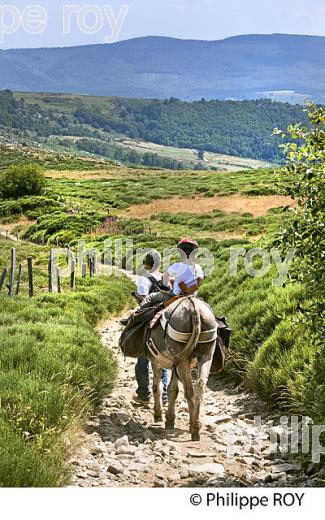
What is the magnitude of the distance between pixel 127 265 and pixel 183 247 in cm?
2735

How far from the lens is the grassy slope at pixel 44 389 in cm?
677

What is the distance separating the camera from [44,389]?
899 centimetres

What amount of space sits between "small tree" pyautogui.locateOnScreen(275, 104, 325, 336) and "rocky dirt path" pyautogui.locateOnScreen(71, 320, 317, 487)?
7.66 ft

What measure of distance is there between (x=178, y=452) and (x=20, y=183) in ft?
263

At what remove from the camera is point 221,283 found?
778 inches

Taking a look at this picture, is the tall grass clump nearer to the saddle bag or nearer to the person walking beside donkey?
the person walking beside donkey

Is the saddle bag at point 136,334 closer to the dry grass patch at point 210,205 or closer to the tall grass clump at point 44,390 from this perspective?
the tall grass clump at point 44,390

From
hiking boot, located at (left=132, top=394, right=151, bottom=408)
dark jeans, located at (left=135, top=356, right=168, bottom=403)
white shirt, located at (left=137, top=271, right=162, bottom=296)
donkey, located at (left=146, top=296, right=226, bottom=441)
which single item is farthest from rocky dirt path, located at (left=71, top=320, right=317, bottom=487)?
white shirt, located at (left=137, top=271, right=162, bottom=296)

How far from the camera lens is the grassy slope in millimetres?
6770

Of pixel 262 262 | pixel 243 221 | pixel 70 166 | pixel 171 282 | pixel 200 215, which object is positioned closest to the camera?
pixel 171 282

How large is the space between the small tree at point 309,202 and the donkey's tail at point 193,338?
6.73ft

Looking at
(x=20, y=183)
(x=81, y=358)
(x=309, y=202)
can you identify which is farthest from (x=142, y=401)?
(x=20, y=183)

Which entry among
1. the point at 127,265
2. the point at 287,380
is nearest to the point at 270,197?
the point at 127,265
